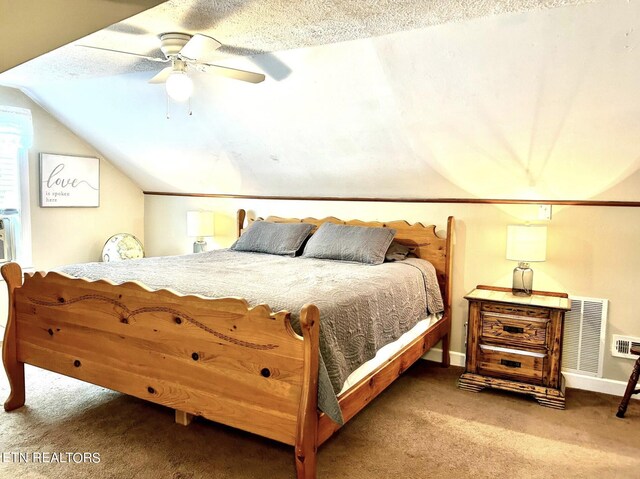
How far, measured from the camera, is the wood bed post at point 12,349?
9.18 feet

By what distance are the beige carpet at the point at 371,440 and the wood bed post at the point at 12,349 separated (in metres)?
0.08

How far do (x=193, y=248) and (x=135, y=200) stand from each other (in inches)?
40.0

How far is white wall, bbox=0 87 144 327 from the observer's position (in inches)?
174

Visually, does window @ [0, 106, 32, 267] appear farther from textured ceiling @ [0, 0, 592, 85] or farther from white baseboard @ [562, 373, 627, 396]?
white baseboard @ [562, 373, 627, 396]

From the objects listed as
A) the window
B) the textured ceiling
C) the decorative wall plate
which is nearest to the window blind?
the window

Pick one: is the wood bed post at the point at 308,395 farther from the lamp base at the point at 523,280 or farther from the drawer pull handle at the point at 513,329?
the lamp base at the point at 523,280

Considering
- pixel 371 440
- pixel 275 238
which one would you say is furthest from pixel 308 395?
pixel 275 238

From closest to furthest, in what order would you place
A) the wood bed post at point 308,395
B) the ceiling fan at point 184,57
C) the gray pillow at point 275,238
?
the wood bed post at point 308,395, the ceiling fan at point 184,57, the gray pillow at point 275,238

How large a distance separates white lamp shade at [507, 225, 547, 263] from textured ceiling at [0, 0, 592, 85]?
5.02ft

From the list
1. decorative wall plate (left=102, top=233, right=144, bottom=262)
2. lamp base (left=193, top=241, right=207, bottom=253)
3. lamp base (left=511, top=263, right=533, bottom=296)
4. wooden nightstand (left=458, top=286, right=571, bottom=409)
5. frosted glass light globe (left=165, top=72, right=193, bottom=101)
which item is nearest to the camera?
frosted glass light globe (left=165, top=72, right=193, bottom=101)

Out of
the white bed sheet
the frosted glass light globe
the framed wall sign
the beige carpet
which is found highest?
the frosted glass light globe

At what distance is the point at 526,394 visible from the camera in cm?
312

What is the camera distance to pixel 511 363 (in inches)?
126

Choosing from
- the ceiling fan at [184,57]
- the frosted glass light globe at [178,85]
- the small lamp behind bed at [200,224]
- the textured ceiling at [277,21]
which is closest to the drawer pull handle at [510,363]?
the textured ceiling at [277,21]
